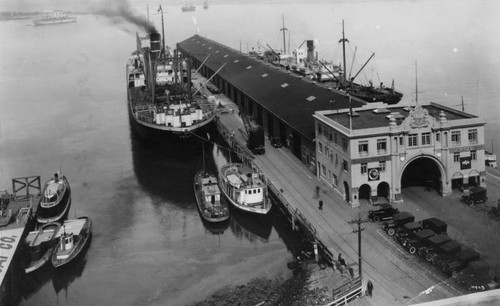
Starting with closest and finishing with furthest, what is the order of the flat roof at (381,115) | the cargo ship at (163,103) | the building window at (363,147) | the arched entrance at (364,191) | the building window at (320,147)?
the building window at (363,147), the arched entrance at (364,191), the flat roof at (381,115), the building window at (320,147), the cargo ship at (163,103)

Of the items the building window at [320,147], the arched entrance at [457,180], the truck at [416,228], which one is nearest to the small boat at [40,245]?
the building window at [320,147]

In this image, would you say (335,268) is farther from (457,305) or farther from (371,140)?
(457,305)

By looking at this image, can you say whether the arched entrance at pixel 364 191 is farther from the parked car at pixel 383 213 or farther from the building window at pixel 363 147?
the parked car at pixel 383 213

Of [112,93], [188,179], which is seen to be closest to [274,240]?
[188,179]

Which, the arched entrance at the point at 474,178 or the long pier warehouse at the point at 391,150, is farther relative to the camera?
the arched entrance at the point at 474,178

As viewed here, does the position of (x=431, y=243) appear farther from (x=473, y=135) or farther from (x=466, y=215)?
(x=473, y=135)

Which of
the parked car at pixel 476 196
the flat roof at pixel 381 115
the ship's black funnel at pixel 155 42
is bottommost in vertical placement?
the parked car at pixel 476 196

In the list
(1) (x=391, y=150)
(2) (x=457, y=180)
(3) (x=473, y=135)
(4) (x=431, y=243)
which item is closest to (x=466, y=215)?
Result: (2) (x=457, y=180)
